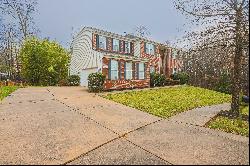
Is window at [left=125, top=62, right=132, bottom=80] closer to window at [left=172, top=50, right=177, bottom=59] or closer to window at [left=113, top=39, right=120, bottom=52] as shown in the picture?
window at [left=113, top=39, right=120, bottom=52]

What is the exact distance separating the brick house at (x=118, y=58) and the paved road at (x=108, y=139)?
37.8 ft

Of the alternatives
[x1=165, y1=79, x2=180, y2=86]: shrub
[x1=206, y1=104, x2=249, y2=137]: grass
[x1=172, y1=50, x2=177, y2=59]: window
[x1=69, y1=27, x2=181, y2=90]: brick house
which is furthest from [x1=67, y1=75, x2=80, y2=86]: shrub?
[x1=206, y1=104, x2=249, y2=137]: grass

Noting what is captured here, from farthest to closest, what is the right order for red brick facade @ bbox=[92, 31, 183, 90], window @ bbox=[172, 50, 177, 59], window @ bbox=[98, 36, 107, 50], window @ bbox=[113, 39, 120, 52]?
window @ bbox=[172, 50, 177, 59] < window @ bbox=[113, 39, 120, 52] < window @ bbox=[98, 36, 107, 50] < red brick facade @ bbox=[92, 31, 183, 90]

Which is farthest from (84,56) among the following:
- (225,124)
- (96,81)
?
(225,124)

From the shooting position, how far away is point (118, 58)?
80.4 feet

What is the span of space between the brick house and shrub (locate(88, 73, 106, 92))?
41.9 inches

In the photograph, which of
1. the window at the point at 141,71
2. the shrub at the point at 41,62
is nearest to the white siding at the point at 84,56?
the shrub at the point at 41,62

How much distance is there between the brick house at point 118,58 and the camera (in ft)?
79.1

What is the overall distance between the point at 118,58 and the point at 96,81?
404cm

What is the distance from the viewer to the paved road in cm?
648

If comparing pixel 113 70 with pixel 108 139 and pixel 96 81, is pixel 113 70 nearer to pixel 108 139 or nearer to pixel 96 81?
pixel 96 81

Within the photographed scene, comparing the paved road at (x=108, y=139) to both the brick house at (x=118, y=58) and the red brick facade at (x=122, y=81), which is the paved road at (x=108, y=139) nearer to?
the red brick facade at (x=122, y=81)

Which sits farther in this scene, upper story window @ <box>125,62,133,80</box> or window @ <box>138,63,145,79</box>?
window @ <box>138,63,145,79</box>

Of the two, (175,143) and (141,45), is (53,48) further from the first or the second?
(175,143)
